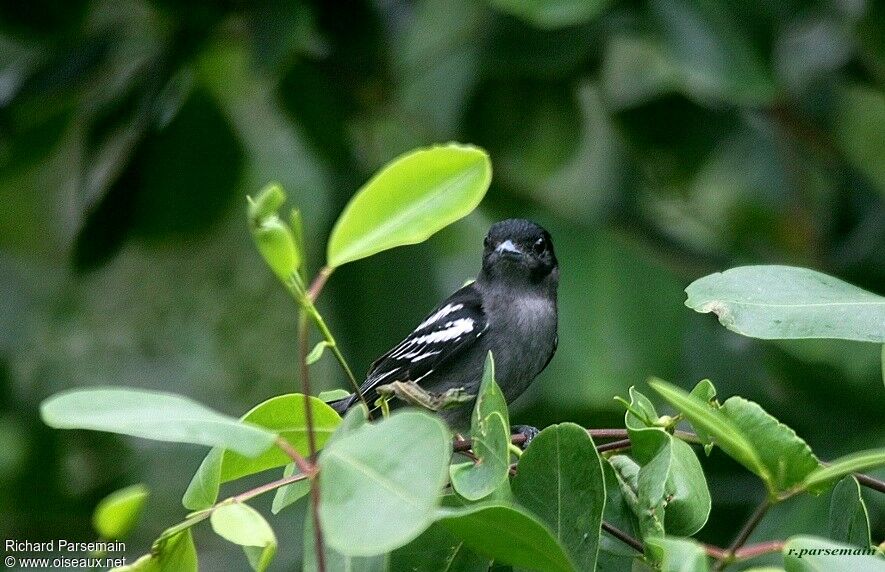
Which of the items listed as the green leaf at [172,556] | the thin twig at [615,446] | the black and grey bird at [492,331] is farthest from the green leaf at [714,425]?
the black and grey bird at [492,331]

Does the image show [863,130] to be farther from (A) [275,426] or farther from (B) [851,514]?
(A) [275,426]

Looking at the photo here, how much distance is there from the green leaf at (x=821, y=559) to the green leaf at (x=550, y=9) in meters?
2.57

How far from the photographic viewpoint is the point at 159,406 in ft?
4.26

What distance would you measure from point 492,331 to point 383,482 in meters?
1.82

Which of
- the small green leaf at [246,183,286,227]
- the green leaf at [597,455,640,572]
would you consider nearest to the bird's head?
the green leaf at [597,455,640,572]

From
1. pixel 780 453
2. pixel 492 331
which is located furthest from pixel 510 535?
pixel 492 331

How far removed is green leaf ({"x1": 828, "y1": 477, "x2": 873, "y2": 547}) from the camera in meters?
1.74

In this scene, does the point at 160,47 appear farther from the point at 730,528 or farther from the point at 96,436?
the point at 730,528

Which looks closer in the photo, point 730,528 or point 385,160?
point 730,528

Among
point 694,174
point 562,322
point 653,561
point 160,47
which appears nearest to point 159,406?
point 653,561

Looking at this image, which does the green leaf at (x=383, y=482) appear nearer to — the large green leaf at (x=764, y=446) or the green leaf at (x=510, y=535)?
the green leaf at (x=510, y=535)

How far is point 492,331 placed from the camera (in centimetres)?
303

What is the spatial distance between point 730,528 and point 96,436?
257cm

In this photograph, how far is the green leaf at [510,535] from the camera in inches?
55.9
